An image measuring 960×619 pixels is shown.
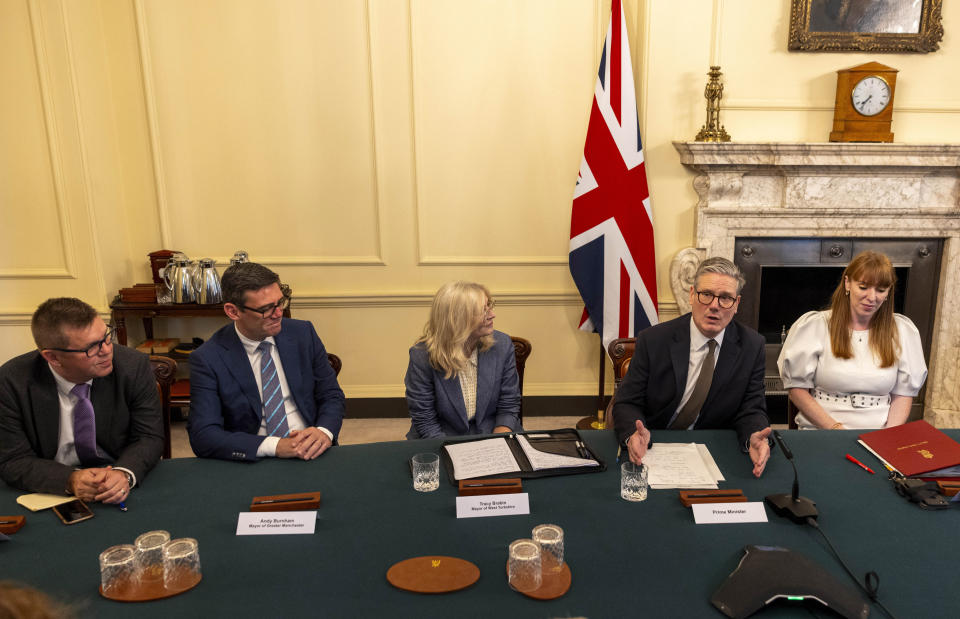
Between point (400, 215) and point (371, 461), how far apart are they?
2.37 metres

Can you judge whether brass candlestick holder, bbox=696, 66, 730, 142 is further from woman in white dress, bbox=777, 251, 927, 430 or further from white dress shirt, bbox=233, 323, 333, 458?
white dress shirt, bbox=233, 323, 333, 458

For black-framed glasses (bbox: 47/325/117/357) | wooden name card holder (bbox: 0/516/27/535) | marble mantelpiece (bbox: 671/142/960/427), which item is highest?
marble mantelpiece (bbox: 671/142/960/427)

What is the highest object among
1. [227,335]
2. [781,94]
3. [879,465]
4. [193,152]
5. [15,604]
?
[781,94]

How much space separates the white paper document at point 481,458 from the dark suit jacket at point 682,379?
453 mm

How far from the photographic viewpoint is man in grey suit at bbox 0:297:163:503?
175cm

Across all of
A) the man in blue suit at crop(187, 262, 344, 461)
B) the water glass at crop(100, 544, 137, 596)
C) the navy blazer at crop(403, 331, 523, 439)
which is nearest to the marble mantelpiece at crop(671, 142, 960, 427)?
the navy blazer at crop(403, 331, 523, 439)

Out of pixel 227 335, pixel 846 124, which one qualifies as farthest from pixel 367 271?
pixel 846 124

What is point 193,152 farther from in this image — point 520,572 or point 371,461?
point 520,572

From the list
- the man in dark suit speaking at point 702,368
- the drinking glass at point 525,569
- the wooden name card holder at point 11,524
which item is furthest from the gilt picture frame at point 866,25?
the wooden name card holder at point 11,524

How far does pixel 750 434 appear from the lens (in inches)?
79.5

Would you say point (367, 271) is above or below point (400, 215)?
below

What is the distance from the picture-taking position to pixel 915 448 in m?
1.94

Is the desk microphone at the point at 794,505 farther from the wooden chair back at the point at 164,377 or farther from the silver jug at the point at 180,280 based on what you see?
the silver jug at the point at 180,280

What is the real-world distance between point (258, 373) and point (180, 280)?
1696 millimetres
